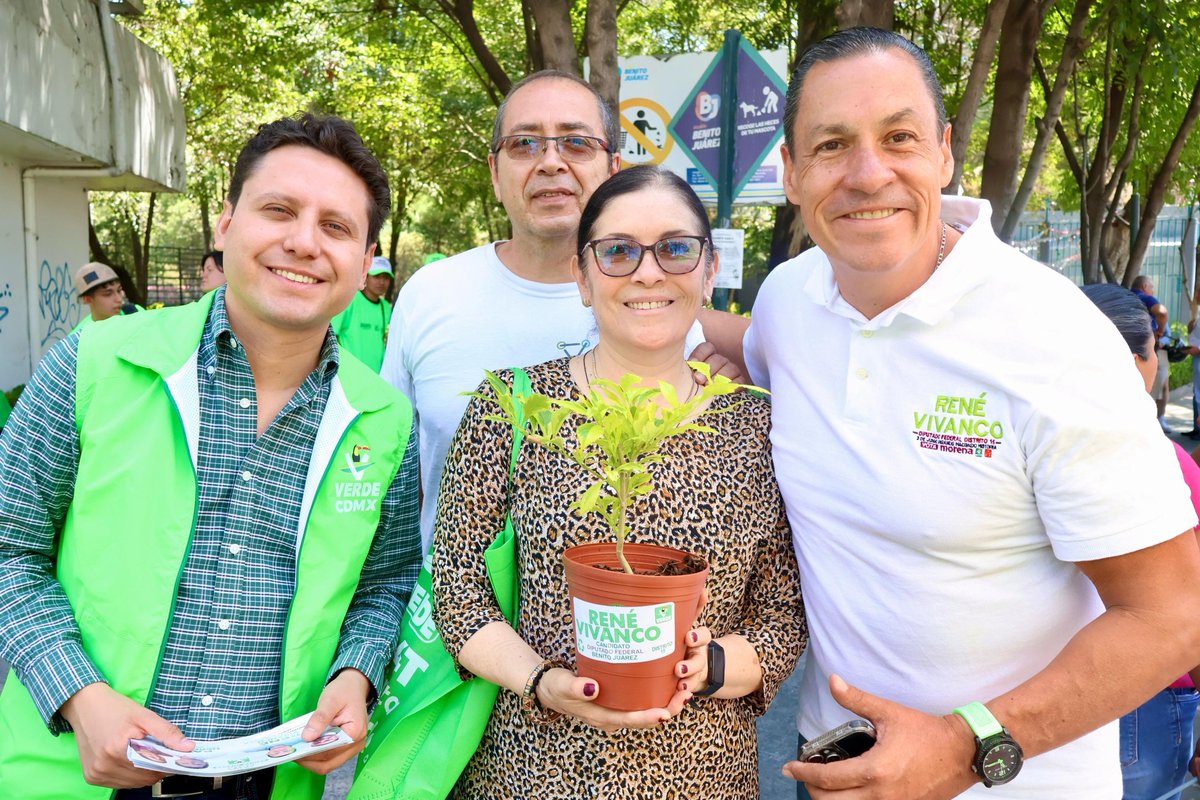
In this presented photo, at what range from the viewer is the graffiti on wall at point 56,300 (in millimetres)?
11406

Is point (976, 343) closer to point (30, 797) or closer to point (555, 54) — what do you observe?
point (30, 797)

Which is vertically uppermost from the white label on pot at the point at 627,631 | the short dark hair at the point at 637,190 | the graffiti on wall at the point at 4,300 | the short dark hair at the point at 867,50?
the short dark hair at the point at 867,50

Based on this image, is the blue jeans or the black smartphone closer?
the black smartphone

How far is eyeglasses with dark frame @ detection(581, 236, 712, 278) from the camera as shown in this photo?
2297 millimetres

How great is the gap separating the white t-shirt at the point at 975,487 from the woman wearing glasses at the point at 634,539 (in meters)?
0.14

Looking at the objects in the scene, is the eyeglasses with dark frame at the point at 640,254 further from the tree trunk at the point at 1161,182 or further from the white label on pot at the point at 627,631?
the tree trunk at the point at 1161,182

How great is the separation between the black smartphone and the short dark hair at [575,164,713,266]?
3.73 feet

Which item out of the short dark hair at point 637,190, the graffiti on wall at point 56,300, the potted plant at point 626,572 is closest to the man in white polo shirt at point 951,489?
the short dark hair at point 637,190

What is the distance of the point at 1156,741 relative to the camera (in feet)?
9.63

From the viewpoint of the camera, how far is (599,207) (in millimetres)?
2396

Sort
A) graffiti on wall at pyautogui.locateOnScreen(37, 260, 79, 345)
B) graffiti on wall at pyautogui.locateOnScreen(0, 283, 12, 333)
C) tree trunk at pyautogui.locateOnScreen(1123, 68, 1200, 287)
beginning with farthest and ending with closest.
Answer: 1. tree trunk at pyautogui.locateOnScreen(1123, 68, 1200, 287)
2. graffiti on wall at pyautogui.locateOnScreen(37, 260, 79, 345)
3. graffiti on wall at pyautogui.locateOnScreen(0, 283, 12, 333)

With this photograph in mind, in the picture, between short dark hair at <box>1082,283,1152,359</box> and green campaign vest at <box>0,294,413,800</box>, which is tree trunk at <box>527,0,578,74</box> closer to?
short dark hair at <box>1082,283,1152,359</box>

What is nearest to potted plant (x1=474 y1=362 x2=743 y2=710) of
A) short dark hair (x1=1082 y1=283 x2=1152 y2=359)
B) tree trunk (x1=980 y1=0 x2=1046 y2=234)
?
short dark hair (x1=1082 y1=283 x2=1152 y2=359)

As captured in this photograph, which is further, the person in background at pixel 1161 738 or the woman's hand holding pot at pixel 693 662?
the person in background at pixel 1161 738
